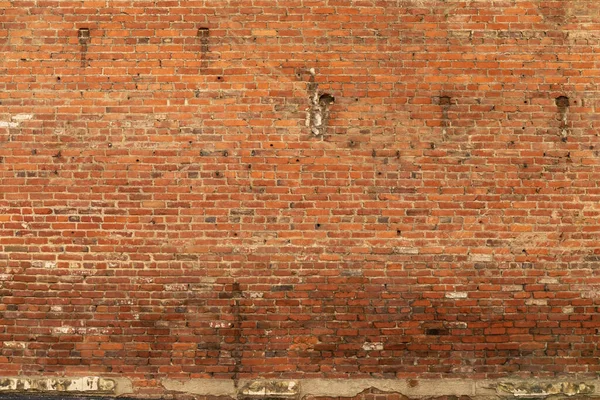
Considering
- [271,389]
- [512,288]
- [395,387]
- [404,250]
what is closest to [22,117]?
[271,389]

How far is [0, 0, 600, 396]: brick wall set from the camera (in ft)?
13.1

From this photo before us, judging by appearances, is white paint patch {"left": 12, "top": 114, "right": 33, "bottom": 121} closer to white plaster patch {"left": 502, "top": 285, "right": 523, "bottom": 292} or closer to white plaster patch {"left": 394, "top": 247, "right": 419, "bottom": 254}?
white plaster patch {"left": 394, "top": 247, "right": 419, "bottom": 254}

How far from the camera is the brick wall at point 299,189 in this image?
13.1 ft

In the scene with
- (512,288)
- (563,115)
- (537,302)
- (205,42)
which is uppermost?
(205,42)

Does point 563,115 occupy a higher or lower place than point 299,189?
higher

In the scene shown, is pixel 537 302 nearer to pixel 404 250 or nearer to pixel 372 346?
pixel 404 250

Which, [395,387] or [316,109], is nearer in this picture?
[395,387]

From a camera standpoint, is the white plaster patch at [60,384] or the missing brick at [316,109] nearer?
the white plaster patch at [60,384]

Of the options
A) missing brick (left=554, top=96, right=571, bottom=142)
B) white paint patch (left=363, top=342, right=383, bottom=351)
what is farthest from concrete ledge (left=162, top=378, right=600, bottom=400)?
missing brick (left=554, top=96, right=571, bottom=142)

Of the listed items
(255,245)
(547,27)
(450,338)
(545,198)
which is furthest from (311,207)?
(547,27)

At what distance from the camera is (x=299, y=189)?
404 cm

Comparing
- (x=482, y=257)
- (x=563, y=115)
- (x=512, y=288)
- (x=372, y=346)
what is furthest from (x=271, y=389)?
(x=563, y=115)

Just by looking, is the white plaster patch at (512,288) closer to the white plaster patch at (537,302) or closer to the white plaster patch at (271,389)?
the white plaster patch at (537,302)

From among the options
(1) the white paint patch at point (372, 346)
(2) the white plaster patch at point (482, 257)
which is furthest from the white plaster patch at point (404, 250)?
(1) the white paint patch at point (372, 346)
